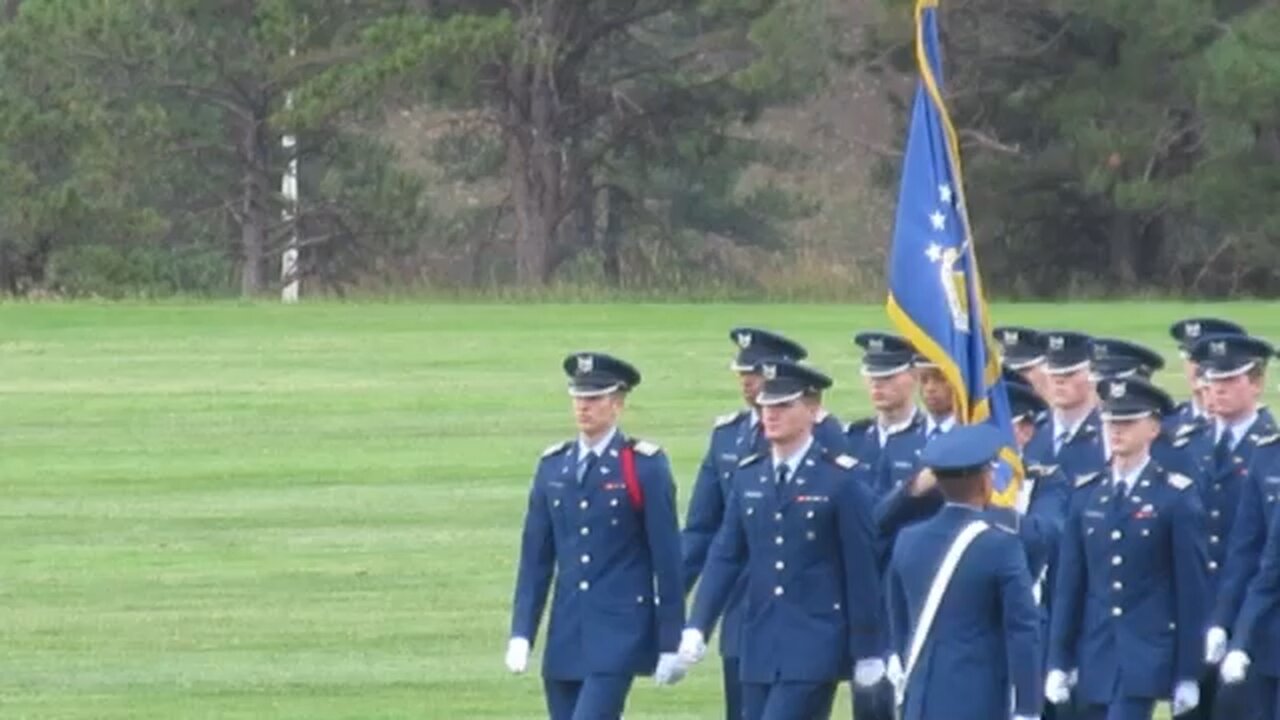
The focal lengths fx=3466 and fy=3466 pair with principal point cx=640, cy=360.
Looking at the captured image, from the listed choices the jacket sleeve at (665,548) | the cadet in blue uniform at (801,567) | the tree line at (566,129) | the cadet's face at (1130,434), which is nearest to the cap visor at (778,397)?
the cadet in blue uniform at (801,567)

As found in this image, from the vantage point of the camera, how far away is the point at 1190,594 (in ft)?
39.9

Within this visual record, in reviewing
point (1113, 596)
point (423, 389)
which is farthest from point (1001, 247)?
point (1113, 596)

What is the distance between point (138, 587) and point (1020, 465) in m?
9.32

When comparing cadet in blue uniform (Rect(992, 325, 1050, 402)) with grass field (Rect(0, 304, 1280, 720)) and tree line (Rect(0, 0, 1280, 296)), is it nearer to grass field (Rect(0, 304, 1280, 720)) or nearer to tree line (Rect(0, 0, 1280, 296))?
grass field (Rect(0, 304, 1280, 720))

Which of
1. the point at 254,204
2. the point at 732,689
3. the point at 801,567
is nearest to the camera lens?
the point at 801,567

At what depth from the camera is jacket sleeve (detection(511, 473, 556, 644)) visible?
41.2 feet

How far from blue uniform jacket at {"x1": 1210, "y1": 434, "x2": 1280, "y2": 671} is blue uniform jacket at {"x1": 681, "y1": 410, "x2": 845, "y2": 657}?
146cm

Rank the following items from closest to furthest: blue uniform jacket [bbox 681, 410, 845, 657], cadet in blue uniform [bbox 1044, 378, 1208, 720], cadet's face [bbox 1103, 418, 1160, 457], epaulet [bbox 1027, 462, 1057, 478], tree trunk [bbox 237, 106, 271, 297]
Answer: cadet's face [bbox 1103, 418, 1160, 457] → cadet in blue uniform [bbox 1044, 378, 1208, 720] → epaulet [bbox 1027, 462, 1057, 478] → blue uniform jacket [bbox 681, 410, 845, 657] → tree trunk [bbox 237, 106, 271, 297]

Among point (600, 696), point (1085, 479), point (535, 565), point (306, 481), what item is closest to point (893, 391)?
point (1085, 479)

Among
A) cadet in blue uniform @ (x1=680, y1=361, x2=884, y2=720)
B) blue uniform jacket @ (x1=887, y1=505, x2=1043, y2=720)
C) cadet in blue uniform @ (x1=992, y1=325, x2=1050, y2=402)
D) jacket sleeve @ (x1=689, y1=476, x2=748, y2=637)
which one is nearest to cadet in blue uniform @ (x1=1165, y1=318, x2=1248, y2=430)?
cadet in blue uniform @ (x1=992, y1=325, x2=1050, y2=402)

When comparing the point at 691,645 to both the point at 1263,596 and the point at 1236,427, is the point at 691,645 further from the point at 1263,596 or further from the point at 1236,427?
the point at 1236,427

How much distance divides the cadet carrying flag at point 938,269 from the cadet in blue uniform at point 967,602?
1.20 meters

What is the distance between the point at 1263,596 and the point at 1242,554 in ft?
0.85

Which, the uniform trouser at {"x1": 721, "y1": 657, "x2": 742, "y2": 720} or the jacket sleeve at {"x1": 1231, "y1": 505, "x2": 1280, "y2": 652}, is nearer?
the jacket sleeve at {"x1": 1231, "y1": 505, "x2": 1280, "y2": 652}
